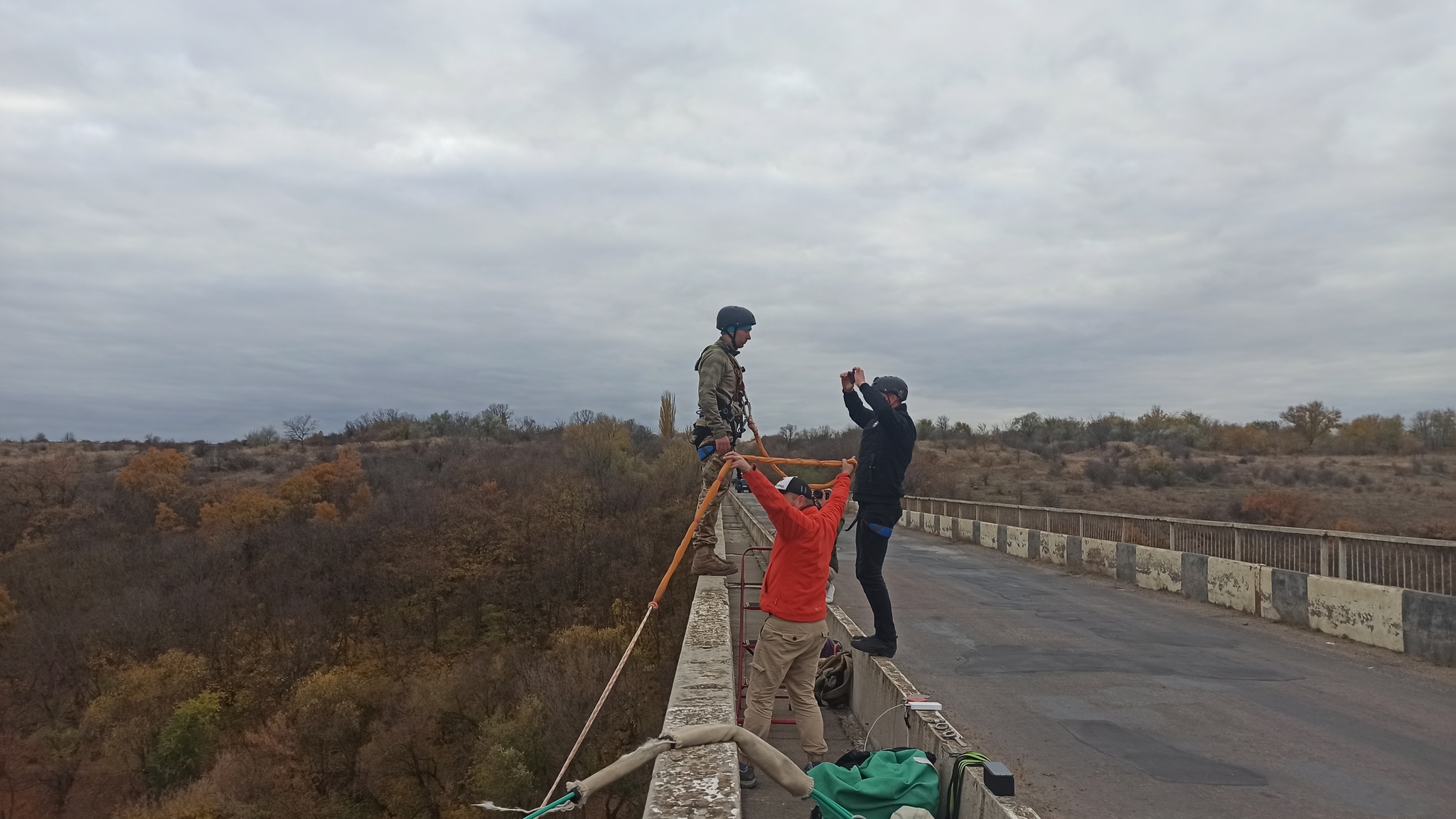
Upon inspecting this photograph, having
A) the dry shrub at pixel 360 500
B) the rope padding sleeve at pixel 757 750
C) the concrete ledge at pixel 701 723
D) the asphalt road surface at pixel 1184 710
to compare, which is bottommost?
the dry shrub at pixel 360 500

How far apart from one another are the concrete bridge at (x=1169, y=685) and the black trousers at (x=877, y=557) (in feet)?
1.25

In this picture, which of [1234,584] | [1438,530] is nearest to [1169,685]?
[1234,584]

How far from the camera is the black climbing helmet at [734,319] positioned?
259 inches

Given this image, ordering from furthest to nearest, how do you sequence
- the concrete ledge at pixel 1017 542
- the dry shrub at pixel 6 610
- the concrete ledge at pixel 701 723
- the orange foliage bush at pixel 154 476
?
the orange foliage bush at pixel 154 476 < the dry shrub at pixel 6 610 < the concrete ledge at pixel 1017 542 < the concrete ledge at pixel 701 723

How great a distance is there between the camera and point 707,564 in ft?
30.9

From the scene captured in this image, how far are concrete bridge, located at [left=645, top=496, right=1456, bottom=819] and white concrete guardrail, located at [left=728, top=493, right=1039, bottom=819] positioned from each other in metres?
0.02

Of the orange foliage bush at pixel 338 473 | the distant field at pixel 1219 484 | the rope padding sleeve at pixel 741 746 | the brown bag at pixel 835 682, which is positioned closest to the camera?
the rope padding sleeve at pixel 741 746

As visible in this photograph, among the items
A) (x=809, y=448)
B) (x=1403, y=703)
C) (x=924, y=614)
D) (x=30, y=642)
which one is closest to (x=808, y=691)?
(x=1403, y=703)

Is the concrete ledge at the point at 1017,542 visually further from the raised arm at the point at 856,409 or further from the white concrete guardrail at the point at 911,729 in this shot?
the raised arm at the point at 856,409

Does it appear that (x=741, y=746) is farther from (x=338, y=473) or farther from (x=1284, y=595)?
(x=338, y=473)

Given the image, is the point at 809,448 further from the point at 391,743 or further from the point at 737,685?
the point at 737,685

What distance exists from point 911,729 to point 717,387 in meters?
2.83

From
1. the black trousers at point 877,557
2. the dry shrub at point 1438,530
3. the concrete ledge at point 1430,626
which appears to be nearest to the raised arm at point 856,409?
the black trousers at point 877,557

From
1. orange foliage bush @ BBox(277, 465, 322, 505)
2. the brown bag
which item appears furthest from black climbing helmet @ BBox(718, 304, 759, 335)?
orange foliage bush @ BBox(277, 465, 322, 505)
